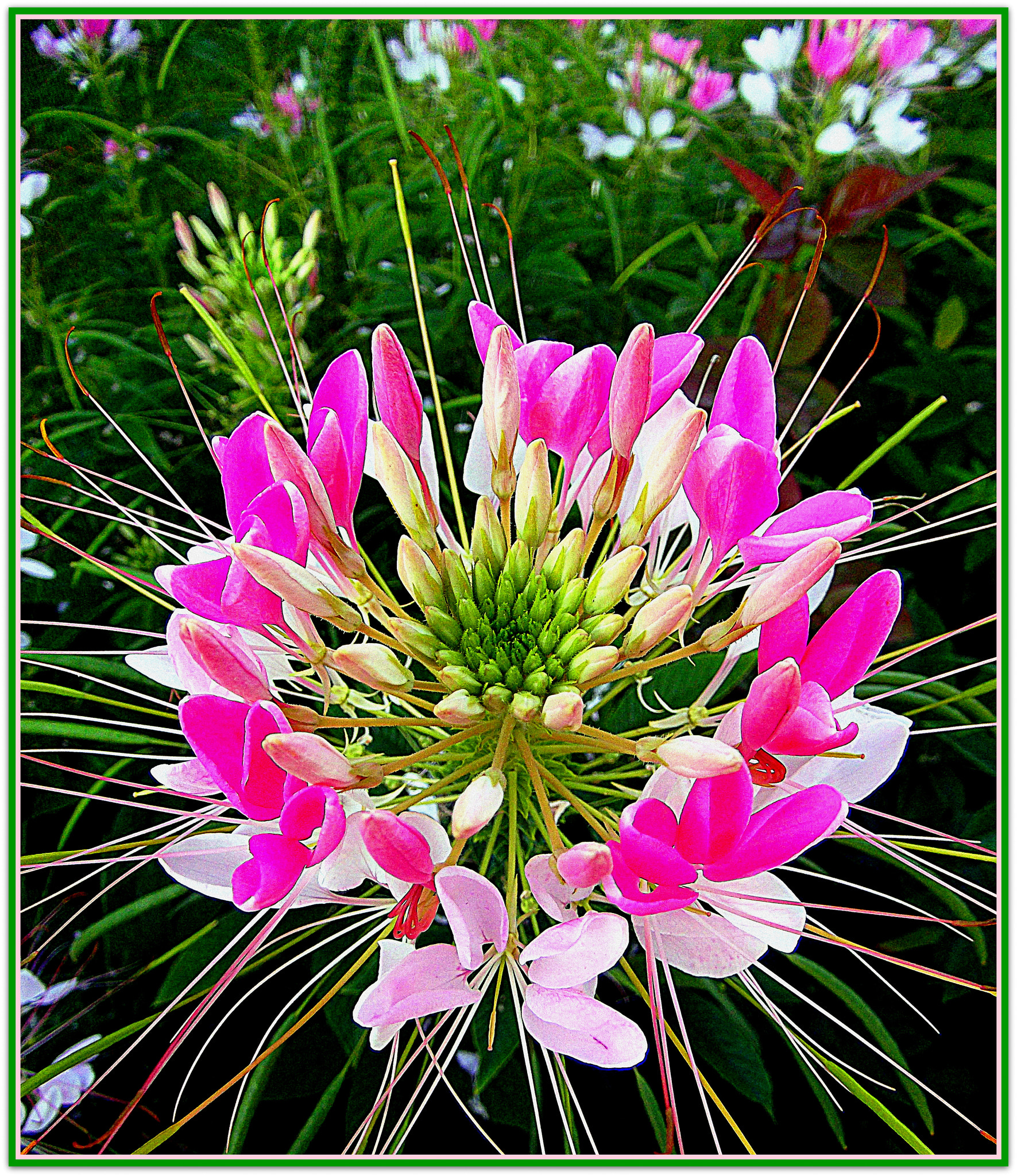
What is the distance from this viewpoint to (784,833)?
443 mm

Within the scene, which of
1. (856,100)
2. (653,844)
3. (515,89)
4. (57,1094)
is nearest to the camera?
(653,844)

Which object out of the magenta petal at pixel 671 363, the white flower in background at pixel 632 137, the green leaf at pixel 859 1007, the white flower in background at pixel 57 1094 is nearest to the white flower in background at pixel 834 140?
the white flower in background at pixel 632 137

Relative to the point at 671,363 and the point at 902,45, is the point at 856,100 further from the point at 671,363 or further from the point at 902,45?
the point at 671,363

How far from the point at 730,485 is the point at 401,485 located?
0.74 ft

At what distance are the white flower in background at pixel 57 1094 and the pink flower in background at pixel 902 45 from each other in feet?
4.93

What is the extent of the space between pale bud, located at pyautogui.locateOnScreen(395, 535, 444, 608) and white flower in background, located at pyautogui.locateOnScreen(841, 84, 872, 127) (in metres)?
0.95

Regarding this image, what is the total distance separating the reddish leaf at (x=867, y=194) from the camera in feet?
3.09

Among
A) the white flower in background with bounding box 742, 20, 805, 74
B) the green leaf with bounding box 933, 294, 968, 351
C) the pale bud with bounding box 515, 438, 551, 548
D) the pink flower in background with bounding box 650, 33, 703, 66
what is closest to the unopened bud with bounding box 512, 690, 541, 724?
the pale bud with bounding box 515, 438, 551, 548

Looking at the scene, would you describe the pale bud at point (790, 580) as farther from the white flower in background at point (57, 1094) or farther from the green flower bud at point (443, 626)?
the white flower in background at point (57, 1094)

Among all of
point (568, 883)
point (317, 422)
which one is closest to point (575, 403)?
point (317, 422)

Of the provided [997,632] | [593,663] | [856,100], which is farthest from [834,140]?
[593,663]

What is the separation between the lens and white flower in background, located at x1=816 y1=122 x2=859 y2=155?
3.39 feet

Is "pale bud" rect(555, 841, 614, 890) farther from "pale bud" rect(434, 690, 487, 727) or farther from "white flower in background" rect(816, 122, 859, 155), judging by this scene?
"white flower in background" rect(816, 122, 859, 155)

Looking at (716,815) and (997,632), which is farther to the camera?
(997,632)
